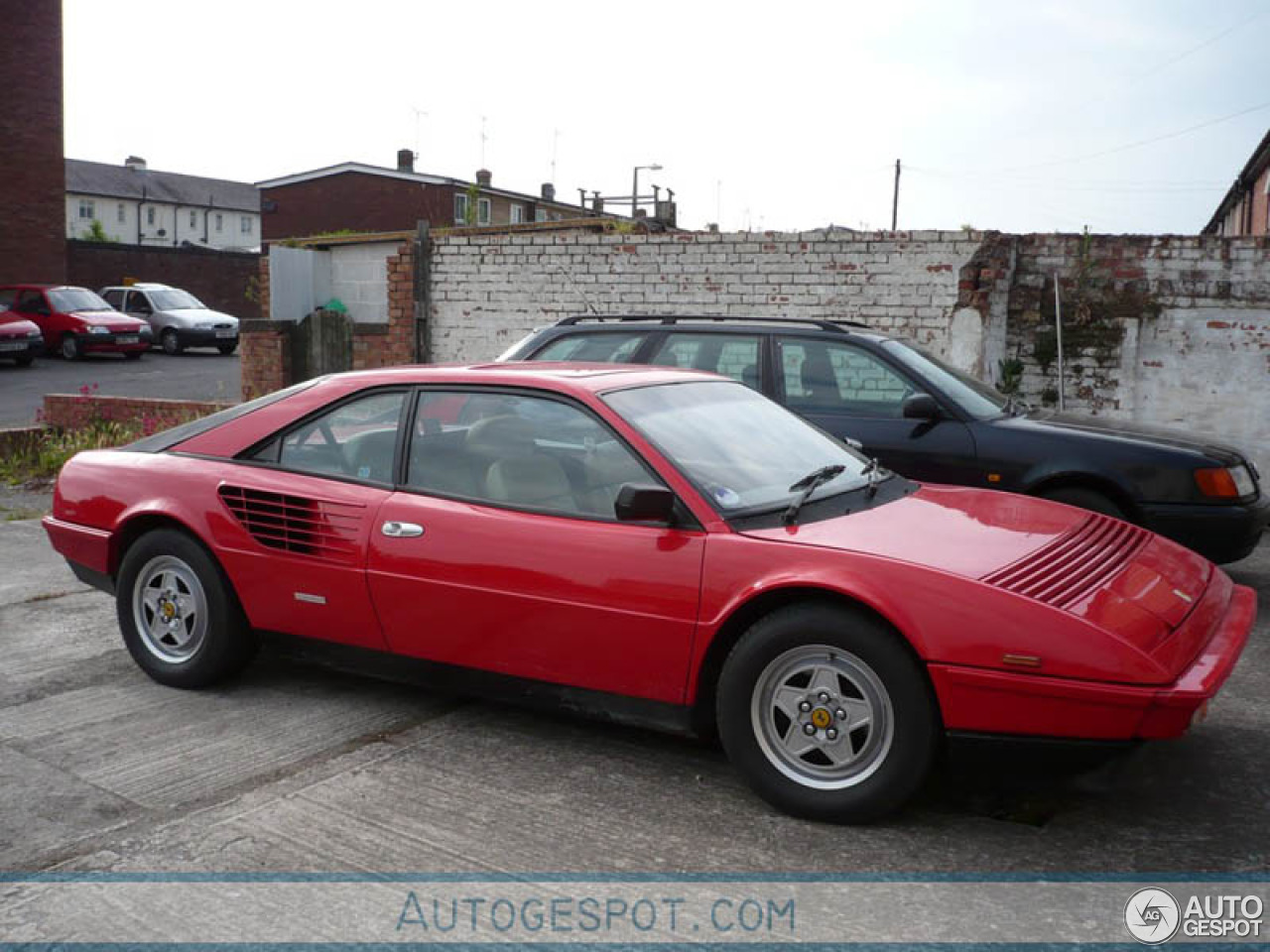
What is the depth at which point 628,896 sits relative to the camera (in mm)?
3115

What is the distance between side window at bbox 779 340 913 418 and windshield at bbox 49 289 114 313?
23.6 meters

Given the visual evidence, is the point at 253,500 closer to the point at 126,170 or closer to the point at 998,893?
the point at 998,893

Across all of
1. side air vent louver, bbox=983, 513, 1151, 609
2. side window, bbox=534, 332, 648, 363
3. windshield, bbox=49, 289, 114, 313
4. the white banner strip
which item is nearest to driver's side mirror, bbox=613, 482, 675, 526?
side air vent louver, bbox=983, 513, 1151, 609

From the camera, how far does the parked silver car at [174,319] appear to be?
93.0 feet

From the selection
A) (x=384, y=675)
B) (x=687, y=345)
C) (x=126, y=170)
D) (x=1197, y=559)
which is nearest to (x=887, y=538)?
(x=1197, y=559)

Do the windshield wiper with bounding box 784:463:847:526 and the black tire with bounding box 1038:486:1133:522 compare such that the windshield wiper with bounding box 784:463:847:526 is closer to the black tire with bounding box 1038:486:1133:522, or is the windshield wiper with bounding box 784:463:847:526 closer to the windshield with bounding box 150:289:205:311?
the black tire with bounding box 1038:486:1133:522

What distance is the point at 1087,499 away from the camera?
6391 mm

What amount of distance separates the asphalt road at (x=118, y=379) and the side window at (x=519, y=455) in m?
13.2

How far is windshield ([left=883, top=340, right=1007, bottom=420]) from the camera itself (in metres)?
6.77

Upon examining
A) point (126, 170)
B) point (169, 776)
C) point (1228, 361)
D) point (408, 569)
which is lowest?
point (169, 776)

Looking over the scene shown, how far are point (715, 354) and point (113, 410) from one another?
Result: 8545mm

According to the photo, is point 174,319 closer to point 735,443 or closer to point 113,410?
point 113,410

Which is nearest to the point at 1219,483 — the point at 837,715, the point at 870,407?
the point at 870,407

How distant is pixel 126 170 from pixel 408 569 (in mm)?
75762
